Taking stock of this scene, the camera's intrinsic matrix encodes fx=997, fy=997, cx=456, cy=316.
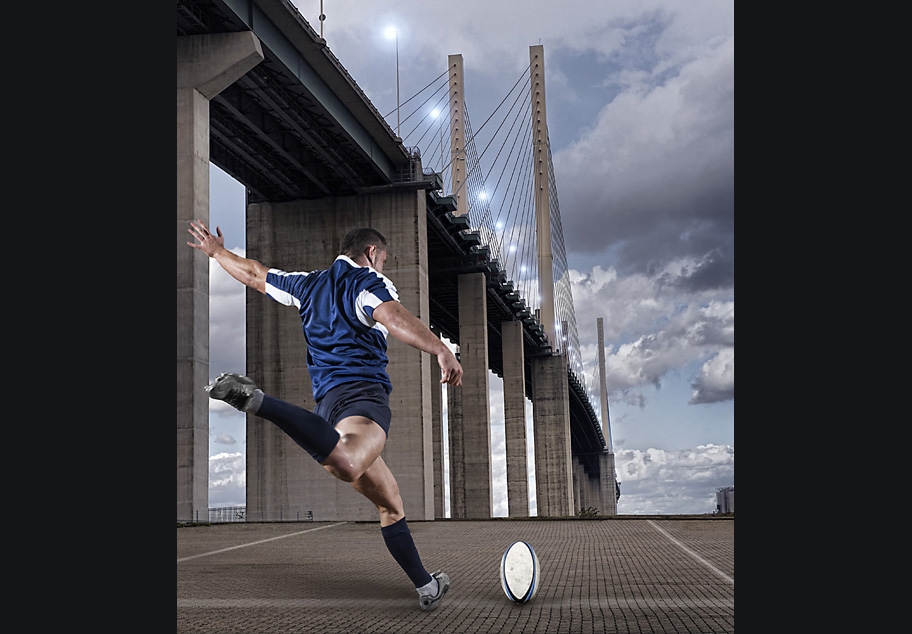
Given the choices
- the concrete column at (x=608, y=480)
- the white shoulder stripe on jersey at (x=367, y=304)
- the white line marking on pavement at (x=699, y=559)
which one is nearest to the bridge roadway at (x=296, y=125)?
the white line marking on pavement at (x=699, y=559)

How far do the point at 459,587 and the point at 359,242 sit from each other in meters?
3.11

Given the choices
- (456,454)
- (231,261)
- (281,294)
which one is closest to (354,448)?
(281,294)

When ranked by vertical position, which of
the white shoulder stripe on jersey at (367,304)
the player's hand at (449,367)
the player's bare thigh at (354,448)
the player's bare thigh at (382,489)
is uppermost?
the white shoulder stripe on jersey at (367,304)

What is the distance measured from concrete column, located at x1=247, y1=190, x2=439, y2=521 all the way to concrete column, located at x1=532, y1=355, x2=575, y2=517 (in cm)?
3204

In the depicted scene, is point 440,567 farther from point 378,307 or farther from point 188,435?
point 188,435

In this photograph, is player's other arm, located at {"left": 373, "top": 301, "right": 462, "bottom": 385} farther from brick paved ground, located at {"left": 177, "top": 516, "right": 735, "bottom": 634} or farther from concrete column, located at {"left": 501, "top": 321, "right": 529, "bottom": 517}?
concrete column, located at {"left": 501, "top": 321, "right": 529, "bottom": 517}

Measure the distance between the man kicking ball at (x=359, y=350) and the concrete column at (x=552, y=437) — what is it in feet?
192

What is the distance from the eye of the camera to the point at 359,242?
719 centimetres

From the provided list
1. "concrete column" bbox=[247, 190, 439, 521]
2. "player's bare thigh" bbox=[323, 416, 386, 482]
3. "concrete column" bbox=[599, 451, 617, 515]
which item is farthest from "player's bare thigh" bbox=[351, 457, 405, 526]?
"concrete column" bbox=[599, 451, 617, 515]

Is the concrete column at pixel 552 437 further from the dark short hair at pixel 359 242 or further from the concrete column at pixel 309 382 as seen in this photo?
the dark short hair at pixel 359 242

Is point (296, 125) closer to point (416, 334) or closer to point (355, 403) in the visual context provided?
point (355, 403)

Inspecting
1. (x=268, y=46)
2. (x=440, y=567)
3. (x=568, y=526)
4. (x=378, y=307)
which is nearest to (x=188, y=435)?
(x=568, y=526)

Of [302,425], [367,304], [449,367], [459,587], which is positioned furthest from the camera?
[459,587]

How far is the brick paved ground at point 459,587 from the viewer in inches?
257
